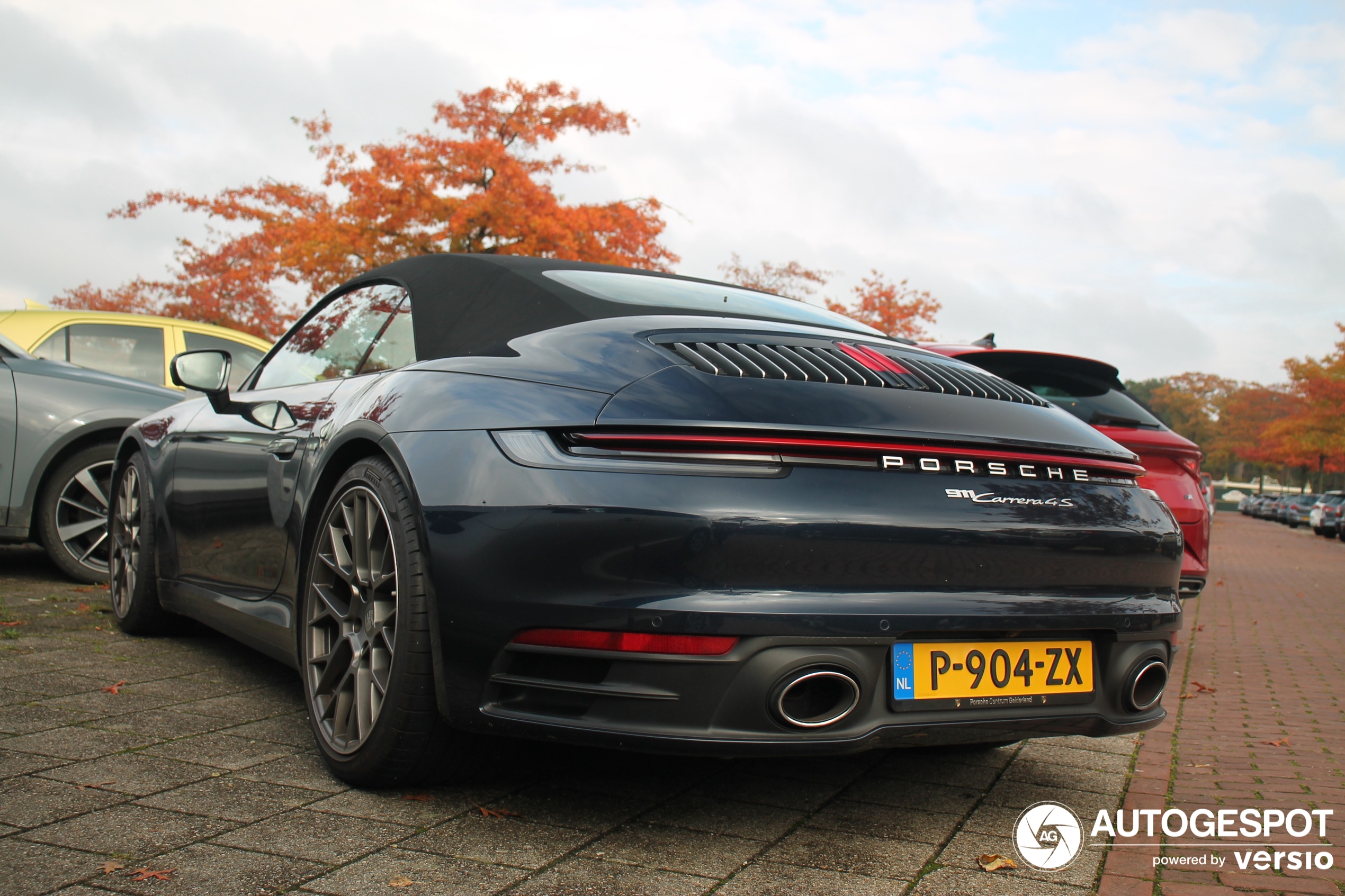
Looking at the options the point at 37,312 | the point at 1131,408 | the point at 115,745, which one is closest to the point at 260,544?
the point at 115,745

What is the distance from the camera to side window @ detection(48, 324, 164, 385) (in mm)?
7293

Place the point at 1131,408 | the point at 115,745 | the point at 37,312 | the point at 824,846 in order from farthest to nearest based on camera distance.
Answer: the point at 37,312
the point at 1131,408
the point at 115,745
the point at 824,846

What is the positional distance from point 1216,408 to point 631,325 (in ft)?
391

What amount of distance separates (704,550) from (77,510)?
5241 mm

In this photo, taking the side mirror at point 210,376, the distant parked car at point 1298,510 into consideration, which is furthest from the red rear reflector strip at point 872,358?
the distant parked car at point 1298,510

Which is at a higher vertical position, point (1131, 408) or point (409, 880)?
point (1131, 408)

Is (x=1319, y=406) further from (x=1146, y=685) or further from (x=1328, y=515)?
(x=1146, y=685)

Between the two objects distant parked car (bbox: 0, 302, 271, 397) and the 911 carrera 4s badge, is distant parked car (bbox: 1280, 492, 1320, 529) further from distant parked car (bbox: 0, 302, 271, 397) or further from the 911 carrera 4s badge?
the 911 carrera 4s badge

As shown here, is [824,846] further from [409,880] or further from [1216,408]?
[1216,408]

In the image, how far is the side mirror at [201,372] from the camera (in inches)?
161

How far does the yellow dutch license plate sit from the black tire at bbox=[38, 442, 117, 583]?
5164 millimetres

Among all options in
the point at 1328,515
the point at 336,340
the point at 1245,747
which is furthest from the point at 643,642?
the point at 1328,515

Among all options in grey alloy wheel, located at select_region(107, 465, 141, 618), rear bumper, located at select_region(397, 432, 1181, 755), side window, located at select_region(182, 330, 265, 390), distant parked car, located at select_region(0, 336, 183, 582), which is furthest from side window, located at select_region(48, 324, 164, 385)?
rear bumper, located at select_region(397, 432, 1181, 755)

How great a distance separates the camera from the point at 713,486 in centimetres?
220
